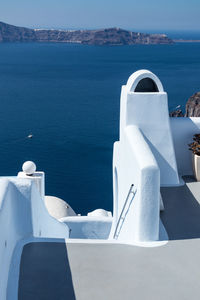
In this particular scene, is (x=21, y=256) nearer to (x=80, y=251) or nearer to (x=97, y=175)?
(x=80, y=251)

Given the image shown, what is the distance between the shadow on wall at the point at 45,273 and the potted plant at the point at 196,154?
291 cm

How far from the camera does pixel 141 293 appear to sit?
4.03 meters

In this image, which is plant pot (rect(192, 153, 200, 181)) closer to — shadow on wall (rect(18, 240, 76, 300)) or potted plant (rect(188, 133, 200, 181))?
potted plant (rect(188, 133, 200, 181))

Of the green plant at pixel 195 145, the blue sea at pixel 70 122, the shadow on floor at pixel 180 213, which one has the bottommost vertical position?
the blue sea at pixel 70 122

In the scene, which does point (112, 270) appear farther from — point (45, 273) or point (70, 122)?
point (70, 122)

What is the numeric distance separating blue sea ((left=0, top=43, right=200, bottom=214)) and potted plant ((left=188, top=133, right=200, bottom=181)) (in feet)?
99.6

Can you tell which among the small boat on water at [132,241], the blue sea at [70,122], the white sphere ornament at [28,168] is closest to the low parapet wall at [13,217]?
the small boat on water at [132,241]

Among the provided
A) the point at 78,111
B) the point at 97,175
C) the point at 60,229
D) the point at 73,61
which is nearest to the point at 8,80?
the point at 78,111

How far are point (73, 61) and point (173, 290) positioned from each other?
118972mm

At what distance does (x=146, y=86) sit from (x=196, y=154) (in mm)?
1370

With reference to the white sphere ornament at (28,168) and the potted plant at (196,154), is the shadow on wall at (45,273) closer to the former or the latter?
the potted plant at (196,154)

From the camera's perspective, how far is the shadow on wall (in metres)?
4.00

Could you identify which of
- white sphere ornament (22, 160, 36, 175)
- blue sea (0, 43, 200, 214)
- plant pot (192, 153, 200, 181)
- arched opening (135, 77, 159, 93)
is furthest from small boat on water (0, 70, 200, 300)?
blue sea (0, 43, 200, 214)

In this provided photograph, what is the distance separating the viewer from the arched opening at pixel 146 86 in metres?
6.80
